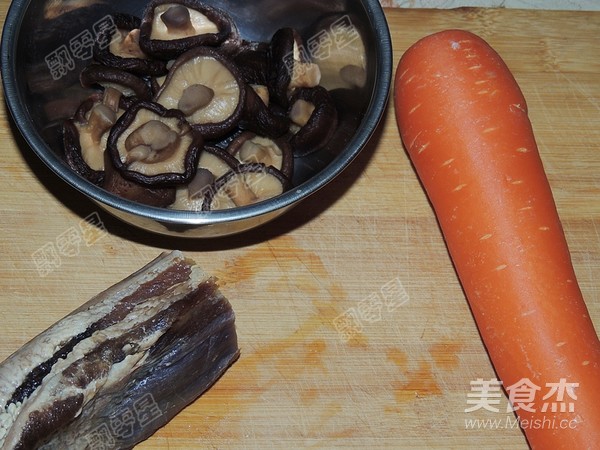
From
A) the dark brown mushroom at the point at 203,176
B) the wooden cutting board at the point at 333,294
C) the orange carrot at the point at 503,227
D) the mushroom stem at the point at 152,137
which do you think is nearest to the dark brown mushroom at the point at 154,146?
the mushroom stem at the point at 152,137

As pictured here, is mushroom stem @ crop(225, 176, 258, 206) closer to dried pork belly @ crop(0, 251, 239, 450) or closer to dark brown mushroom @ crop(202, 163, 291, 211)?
dark brown mushroom @ crop(202, 163, 291, 211)

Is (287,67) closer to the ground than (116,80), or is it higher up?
closer to the ground

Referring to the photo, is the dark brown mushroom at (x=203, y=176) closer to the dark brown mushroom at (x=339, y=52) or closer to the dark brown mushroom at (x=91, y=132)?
the dark brown mushroom at (x=91, y=132)

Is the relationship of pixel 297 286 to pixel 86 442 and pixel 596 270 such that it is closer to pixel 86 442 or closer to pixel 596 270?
pixel 86 442

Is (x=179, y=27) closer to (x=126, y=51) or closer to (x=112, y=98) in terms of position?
(x=126, y=51)

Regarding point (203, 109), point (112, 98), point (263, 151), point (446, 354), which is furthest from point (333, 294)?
point (112, 98)

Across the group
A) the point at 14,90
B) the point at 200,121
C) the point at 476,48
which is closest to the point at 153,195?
the point at 200,121

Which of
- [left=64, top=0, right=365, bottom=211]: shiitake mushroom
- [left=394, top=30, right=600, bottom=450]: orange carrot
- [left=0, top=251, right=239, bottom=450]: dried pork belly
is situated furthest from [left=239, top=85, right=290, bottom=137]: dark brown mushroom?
[left=0, top=251, right=239, bottom=450]: dried pork belly
